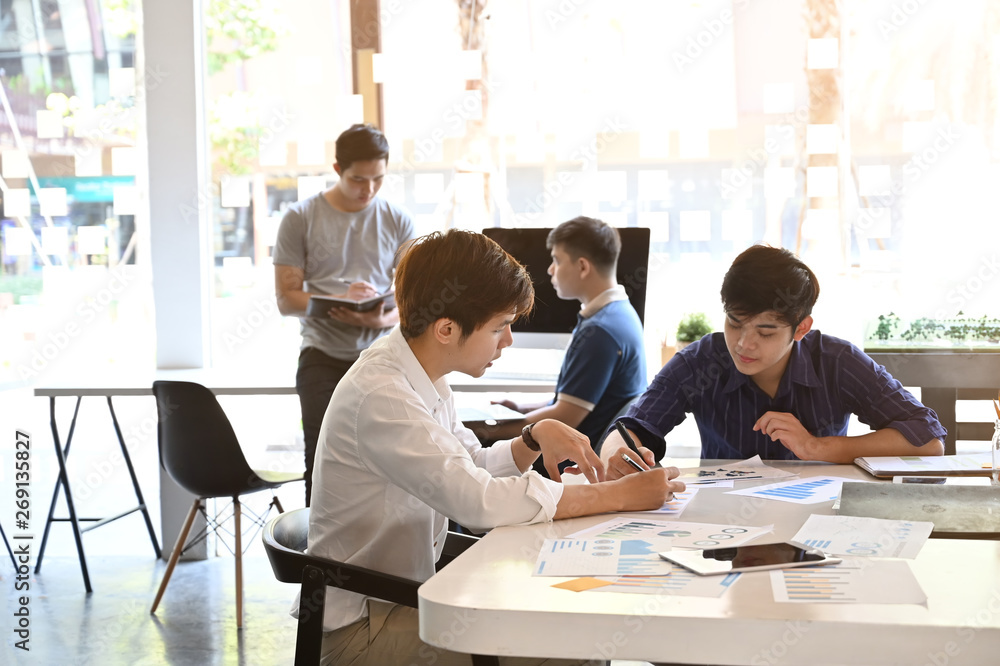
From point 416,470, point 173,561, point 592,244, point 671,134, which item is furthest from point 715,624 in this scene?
point 671,134

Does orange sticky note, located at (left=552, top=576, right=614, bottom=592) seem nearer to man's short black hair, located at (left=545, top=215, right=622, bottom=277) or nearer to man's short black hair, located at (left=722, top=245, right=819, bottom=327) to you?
man's short black hair, located at (left=722, top=245, right=819, bottom=327)

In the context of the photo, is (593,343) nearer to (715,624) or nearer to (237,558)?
(237,558)

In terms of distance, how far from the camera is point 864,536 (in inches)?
56.7

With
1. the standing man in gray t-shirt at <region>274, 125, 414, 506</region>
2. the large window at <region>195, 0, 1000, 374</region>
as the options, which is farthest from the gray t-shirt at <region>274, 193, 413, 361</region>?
the large window at <region>195, 0, 1000, 374</region>

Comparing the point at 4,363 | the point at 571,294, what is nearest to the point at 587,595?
the point at 571,294

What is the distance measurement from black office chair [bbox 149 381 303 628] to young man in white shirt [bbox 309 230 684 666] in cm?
171

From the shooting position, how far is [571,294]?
3.21 meters

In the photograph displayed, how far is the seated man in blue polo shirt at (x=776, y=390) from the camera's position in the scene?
6.93 ft

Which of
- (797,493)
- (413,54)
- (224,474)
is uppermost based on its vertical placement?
(413,54)

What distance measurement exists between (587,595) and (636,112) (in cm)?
387

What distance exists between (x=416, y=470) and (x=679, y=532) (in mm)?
452

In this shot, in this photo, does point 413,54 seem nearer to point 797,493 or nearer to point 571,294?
point 571,294

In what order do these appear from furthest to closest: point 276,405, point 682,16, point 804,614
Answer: point 276,405
point 682,16
point 804,614

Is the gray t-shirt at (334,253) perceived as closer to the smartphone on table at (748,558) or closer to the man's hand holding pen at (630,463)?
the man's hand holding pen at (630,463)
